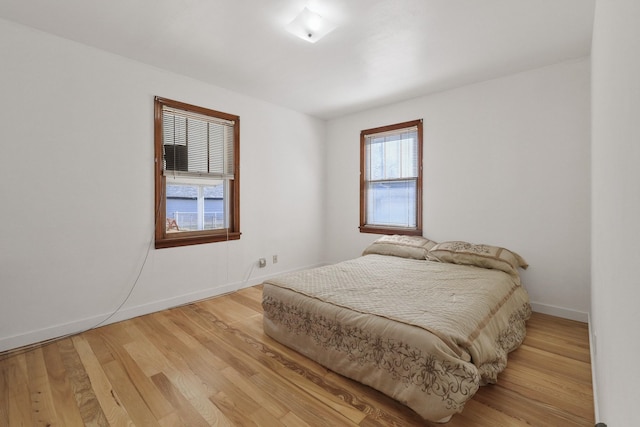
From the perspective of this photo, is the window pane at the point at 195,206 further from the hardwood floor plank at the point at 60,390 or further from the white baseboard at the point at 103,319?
the hardwood floor plank at the point at 60,390

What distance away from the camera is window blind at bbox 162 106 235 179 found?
3303 millimetres

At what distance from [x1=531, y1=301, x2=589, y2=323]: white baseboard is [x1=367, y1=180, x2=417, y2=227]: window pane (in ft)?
5.38

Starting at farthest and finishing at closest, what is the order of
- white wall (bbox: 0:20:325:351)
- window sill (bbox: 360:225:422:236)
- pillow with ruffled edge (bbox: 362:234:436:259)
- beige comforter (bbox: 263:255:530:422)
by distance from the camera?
1. window sill (bbox: 360:225:422:236)
2. pillow with ruffled edge (bbox: 362:234:436:259)
3. white wall (bbox: 0:20:325:351)
4. beige comforter (bbox: 263:255:530:422)

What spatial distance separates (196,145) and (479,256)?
11.4 ft

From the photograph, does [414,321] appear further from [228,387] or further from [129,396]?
[129,396]

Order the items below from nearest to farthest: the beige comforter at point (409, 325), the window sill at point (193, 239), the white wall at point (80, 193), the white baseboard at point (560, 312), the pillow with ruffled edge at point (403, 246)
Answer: the beige comforter at point (409, 325) < the white wall at point (80, 193) < the white baseboard at point (560, 312) < the window sill at point (193, 239) < the pillow with ruffled edge at point (403, 246)

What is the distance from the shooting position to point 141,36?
2.57 metres

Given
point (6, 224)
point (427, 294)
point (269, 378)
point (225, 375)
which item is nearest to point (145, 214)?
point (6, 224)

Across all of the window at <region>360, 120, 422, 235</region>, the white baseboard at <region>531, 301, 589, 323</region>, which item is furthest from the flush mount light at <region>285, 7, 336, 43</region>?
the white baseboard at <region>531, 301, 589, 323</region>

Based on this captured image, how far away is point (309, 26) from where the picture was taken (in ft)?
7.57

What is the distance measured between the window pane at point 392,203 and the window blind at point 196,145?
2164 mm

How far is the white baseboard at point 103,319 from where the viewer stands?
7.95ft

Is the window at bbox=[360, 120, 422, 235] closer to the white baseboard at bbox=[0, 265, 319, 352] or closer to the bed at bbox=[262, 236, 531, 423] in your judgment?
the bed at bbox=[262, 236, 531, 423]

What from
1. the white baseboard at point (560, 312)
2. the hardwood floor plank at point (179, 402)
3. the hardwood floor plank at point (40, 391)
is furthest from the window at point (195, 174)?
the white baseboard at point (560, 312)
